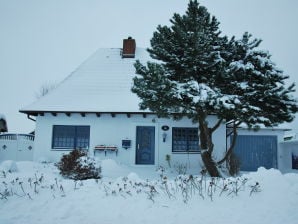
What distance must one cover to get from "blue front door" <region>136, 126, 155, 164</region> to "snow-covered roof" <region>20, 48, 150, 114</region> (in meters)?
1.31

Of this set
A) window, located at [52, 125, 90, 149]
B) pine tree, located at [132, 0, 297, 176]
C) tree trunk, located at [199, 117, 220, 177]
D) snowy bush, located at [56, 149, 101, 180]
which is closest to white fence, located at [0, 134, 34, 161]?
window, located at [52, 125, 90, 149]

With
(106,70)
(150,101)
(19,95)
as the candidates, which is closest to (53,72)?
(19,95)

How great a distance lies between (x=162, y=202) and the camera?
17.7 feet

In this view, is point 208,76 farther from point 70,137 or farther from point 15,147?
point 15,147

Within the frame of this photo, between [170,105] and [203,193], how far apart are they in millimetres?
4048

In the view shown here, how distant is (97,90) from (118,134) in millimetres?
2792

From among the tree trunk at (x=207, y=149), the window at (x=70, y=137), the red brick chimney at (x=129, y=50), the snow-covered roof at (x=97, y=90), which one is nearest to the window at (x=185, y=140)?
the snow-covered roof at (x=97, y=90)

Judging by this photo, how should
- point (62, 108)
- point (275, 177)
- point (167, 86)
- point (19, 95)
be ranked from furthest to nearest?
point (19, 95), point (62, 108), point (167, 86), point (275, 177)

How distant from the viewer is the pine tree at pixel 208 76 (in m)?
8.63

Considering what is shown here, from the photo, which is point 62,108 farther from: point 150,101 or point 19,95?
point 19,95

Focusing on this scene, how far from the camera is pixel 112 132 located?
44.4ft

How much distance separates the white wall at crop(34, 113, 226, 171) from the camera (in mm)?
13344

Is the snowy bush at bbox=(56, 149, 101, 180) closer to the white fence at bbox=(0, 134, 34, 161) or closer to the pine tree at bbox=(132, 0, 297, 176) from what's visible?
the pine tree at bbox=(132, 0, 297, 176)

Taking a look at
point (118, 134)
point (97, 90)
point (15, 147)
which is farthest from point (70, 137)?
point (15, 147)
